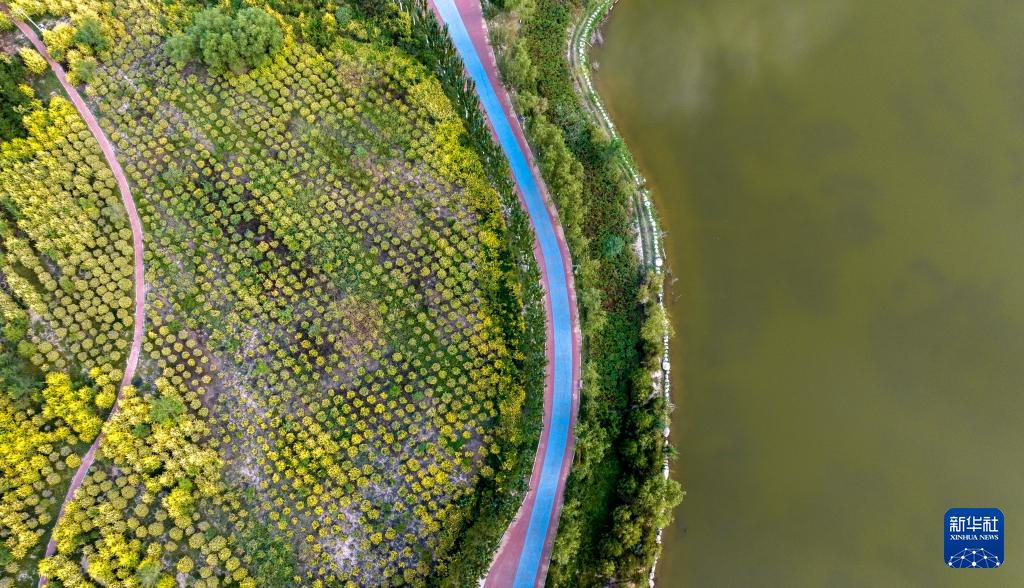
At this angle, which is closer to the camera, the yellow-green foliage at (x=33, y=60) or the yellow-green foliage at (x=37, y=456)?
the yellow-green foliage at (x=37, y=456)

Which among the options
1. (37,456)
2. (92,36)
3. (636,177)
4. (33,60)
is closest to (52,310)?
(37,456)

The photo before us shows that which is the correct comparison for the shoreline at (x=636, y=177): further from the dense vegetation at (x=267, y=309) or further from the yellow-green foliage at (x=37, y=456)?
the yellow-green foliage at (x=37, y=456)

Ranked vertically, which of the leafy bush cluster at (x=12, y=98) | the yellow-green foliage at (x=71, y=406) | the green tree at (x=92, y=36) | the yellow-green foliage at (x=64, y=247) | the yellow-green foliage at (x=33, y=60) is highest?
the green tree at (x=92, y=36)

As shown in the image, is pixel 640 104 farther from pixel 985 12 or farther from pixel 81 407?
pixel 81 407

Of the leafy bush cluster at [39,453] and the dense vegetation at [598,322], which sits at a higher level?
the dense vegetation at [598,322]

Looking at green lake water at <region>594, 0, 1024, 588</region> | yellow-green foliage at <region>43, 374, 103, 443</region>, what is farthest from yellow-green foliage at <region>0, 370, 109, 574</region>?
green lake water at <region>594, 0, 1024, 588</region>

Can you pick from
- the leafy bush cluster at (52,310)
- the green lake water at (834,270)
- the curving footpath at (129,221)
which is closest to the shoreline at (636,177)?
the green lake water at (834,270)

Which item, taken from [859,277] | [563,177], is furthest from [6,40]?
[859,277]

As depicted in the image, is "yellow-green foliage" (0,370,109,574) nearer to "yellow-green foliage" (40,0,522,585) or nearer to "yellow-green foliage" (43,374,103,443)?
"yellow-green foliage" (43,374,103,443)
